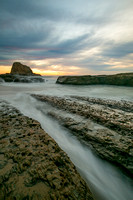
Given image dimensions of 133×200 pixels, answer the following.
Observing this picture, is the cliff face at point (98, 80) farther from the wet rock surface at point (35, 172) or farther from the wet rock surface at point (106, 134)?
the wet rock surface at point (35, 172)

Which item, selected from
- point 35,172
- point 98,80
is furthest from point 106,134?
point 98,80

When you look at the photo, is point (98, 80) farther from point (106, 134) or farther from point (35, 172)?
point (35, 172)

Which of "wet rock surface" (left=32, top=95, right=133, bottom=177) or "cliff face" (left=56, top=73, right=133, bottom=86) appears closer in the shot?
"wet rock surface" (left=32, top=95, right=133, bottom=177)

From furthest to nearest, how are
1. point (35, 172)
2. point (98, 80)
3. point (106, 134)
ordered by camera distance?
point (98, 80), point (106, 134), point (35, 172)

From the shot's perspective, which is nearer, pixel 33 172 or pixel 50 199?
pixel 50 199

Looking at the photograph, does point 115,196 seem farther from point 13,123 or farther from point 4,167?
point 13,123

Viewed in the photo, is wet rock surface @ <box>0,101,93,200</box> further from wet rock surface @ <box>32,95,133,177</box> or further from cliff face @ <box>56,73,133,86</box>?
cliff face @ <box>56,73,133,86</box>

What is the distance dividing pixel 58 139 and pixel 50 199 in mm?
1459

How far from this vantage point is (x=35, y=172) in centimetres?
117

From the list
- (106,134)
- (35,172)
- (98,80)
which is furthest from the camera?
(98,80)

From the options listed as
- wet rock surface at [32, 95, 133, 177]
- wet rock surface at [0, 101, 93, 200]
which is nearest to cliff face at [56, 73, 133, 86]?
wet rock surface at [32, 95, 133, 177]

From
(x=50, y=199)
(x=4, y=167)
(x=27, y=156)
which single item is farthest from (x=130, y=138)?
(x=4, y=167)

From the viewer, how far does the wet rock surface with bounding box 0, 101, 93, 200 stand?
98cm

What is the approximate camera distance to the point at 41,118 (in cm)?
336
